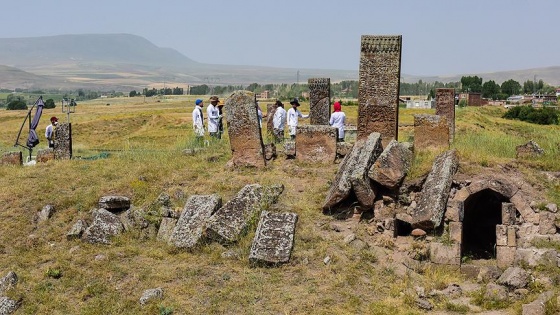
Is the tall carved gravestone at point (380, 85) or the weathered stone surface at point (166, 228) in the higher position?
the tall carved gravestone at point (380, 85)

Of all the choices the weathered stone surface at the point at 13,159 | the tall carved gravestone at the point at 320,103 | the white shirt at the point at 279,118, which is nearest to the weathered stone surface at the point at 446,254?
the white shirt at the point at 279,118

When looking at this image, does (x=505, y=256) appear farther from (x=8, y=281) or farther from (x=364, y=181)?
(x=8, y=281)

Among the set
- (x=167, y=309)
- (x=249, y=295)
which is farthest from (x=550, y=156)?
(x=167, y=309)

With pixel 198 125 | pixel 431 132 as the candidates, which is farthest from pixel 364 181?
pixel 198 125

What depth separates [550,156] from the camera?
1509cm

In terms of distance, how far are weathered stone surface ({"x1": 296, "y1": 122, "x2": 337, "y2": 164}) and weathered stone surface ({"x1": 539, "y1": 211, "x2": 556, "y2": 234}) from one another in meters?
5.00

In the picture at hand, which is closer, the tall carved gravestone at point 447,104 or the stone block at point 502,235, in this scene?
the stone block at point 502,235

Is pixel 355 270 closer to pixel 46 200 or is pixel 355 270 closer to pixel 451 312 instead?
pixel 451 312

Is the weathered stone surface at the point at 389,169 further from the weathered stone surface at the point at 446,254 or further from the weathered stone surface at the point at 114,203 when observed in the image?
the weathered stone surface at the point at 114,203

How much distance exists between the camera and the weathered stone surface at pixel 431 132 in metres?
15.4

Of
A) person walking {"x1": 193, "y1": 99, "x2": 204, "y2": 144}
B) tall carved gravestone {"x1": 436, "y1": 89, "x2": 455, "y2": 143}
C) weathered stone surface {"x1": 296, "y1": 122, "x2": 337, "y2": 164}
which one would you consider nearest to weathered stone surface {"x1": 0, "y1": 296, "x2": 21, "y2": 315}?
weathered stone surface {"x1": 296, "y1": 122, "x2": 337, "y2": 164}

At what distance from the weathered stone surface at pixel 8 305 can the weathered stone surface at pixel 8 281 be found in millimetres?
324

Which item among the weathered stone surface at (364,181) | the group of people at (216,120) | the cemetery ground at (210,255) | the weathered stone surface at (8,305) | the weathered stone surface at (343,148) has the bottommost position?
the weathered stone surface at (8,305)

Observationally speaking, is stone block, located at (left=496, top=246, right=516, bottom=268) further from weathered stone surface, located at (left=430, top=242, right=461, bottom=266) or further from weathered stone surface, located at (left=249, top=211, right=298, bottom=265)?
weathered stone surface, located at (left=249, top=211, right=298, bottom=265)
